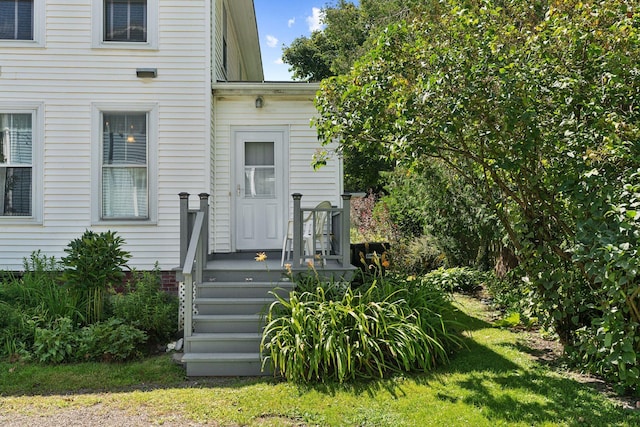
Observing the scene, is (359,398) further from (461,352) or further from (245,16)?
(245,16)

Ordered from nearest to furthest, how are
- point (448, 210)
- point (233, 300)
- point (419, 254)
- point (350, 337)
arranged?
point (350, 337) < point (233, 300) < point (448, 210) < point (419, 254)

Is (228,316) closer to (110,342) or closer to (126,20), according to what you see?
(110,342)

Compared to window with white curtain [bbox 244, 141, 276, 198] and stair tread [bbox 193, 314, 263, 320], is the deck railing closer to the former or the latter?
stair tread [bbox 193, 314, 263, 320]

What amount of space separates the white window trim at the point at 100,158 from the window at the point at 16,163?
39.1 inches

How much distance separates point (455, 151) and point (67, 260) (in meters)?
4.91

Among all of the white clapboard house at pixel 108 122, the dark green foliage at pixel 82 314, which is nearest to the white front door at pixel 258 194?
the white clapboard house at pixel 108 122

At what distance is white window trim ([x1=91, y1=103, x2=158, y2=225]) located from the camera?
7.42 metres

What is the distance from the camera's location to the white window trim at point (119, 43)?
749cm

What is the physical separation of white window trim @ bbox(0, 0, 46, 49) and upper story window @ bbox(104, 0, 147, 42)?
0.95m

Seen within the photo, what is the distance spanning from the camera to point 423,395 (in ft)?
13.9

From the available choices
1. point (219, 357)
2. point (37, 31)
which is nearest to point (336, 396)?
point (219, 357)

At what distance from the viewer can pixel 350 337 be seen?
480cm

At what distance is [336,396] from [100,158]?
18.0 ft

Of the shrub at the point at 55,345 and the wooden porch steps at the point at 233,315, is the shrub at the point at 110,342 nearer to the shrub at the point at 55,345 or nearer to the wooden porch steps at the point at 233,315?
the shrub at the point at 55,345
